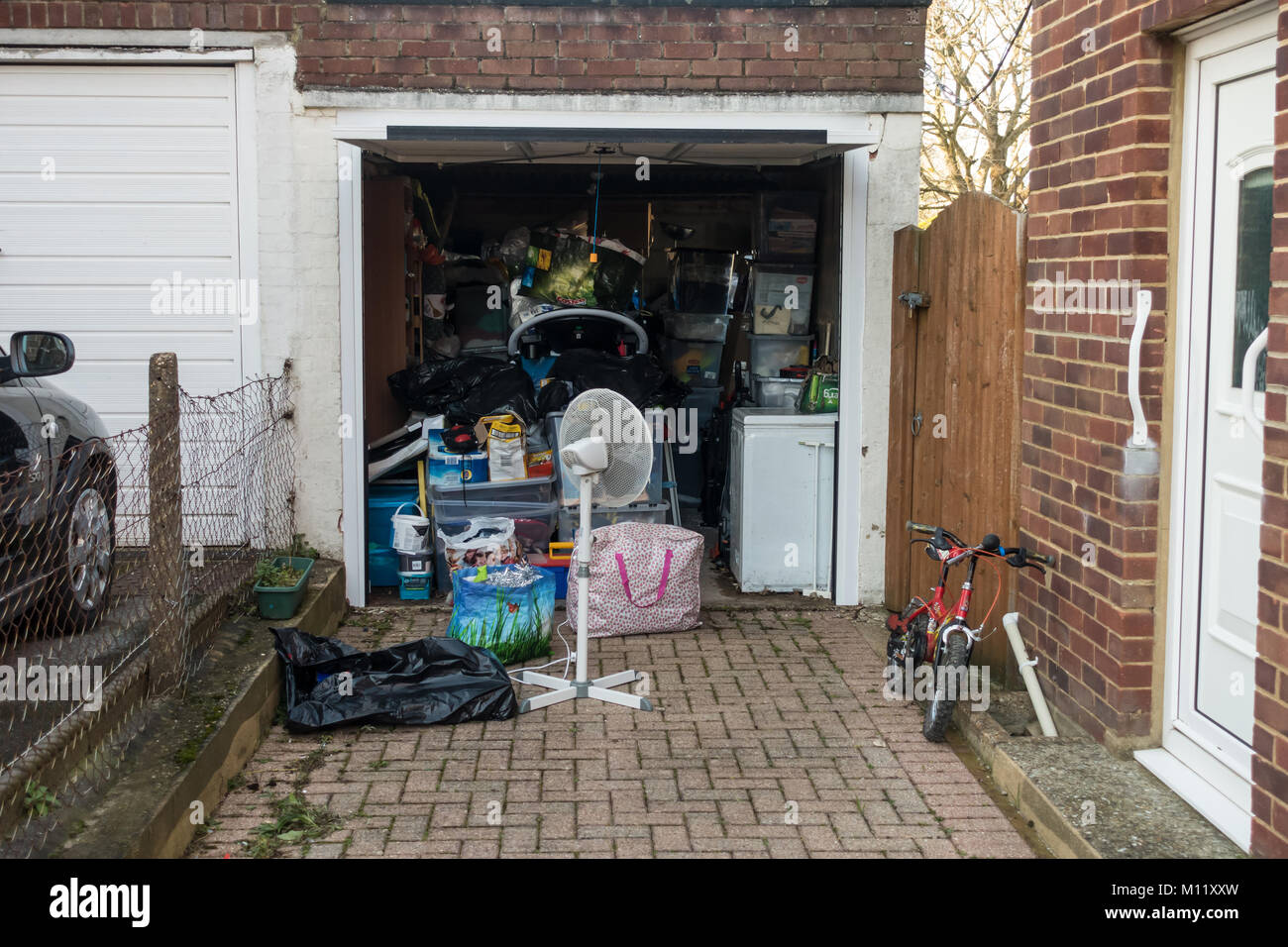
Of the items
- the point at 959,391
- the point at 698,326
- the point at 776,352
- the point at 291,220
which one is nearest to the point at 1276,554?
the point at 959,391

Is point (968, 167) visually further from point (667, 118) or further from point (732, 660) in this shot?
point (732, 660)

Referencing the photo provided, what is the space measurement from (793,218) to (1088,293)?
13.5 feet

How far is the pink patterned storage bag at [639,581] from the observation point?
24.7 ft

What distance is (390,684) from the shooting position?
6082mm

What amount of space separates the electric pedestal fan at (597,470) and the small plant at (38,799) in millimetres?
2533

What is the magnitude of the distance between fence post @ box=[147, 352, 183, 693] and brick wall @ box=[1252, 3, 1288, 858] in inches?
153

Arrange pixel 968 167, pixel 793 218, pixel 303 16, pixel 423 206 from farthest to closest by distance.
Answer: pixel 968 167 < pixel 423 206 < pixel 793 218 < pixel 303 16

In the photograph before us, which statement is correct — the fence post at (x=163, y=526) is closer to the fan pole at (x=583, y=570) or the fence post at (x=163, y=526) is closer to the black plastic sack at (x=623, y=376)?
the fan pole at (x=583, y=570)

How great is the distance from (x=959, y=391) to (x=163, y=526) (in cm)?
393

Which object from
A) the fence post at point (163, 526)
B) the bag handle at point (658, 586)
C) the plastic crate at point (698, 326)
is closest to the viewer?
the fence post at point (163, 526)

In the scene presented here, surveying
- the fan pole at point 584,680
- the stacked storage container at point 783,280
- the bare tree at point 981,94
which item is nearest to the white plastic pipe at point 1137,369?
the fan pole at point 584,680

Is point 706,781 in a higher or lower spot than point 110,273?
lower

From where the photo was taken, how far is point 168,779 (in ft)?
14.9
